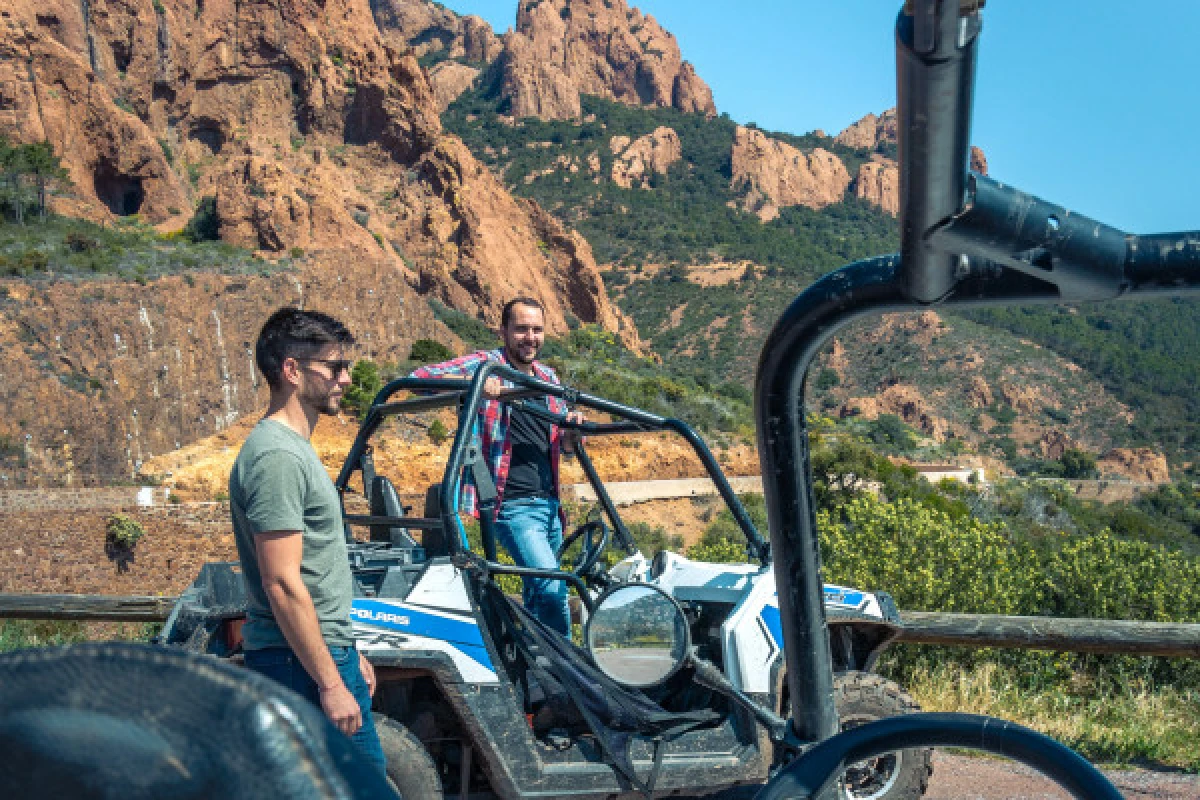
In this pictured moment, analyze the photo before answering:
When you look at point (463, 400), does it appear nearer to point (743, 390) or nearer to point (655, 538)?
point (655, 538)

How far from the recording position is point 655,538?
80.1ft

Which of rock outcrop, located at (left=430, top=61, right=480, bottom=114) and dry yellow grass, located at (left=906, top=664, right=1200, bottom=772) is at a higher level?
rock outcrop, located at (left=430, top=61, right=480, bottom=114)

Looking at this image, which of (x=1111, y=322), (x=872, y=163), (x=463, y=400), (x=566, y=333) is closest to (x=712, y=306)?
(x=566, y=333)

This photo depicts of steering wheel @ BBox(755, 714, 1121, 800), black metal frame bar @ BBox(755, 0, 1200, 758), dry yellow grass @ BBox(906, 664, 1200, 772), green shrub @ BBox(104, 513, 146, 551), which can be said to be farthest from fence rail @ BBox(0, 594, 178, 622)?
green shrub @ BBox(104, 513, 146, 551)

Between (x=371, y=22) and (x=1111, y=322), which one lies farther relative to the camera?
(x=1111, y=322)

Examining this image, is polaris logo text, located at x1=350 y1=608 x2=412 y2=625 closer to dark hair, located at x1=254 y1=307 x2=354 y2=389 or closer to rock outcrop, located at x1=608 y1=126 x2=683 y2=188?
dark hair, located at x1=254 y1=307 x2=354 y2=389

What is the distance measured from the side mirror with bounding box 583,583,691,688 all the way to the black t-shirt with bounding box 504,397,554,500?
0.88m

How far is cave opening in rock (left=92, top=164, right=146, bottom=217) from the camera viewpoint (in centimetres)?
3922

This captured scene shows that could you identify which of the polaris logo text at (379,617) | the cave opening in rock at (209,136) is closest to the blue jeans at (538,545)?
the polaris logo text at (379,617)

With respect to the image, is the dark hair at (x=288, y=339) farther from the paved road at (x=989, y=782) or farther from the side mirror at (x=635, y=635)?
the paved road at (x=989, y=782)

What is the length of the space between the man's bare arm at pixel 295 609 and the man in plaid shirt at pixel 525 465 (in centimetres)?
140

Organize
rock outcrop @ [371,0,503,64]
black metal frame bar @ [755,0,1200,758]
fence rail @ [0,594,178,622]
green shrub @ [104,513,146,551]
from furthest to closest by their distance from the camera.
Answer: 1. rock outcrop @ [371,0,503,64]
2. green shrub @ [104,513,146,551]
3. fence rail @ [0,594,178,622]
4. black metal frame bar @ [755,0,1200,758]

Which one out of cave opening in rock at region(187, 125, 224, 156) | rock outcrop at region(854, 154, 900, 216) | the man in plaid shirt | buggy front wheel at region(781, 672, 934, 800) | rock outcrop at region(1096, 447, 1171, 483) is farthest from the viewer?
rock outcrop at region(854, 154, 900, 216)

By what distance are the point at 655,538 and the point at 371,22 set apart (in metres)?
40.9
